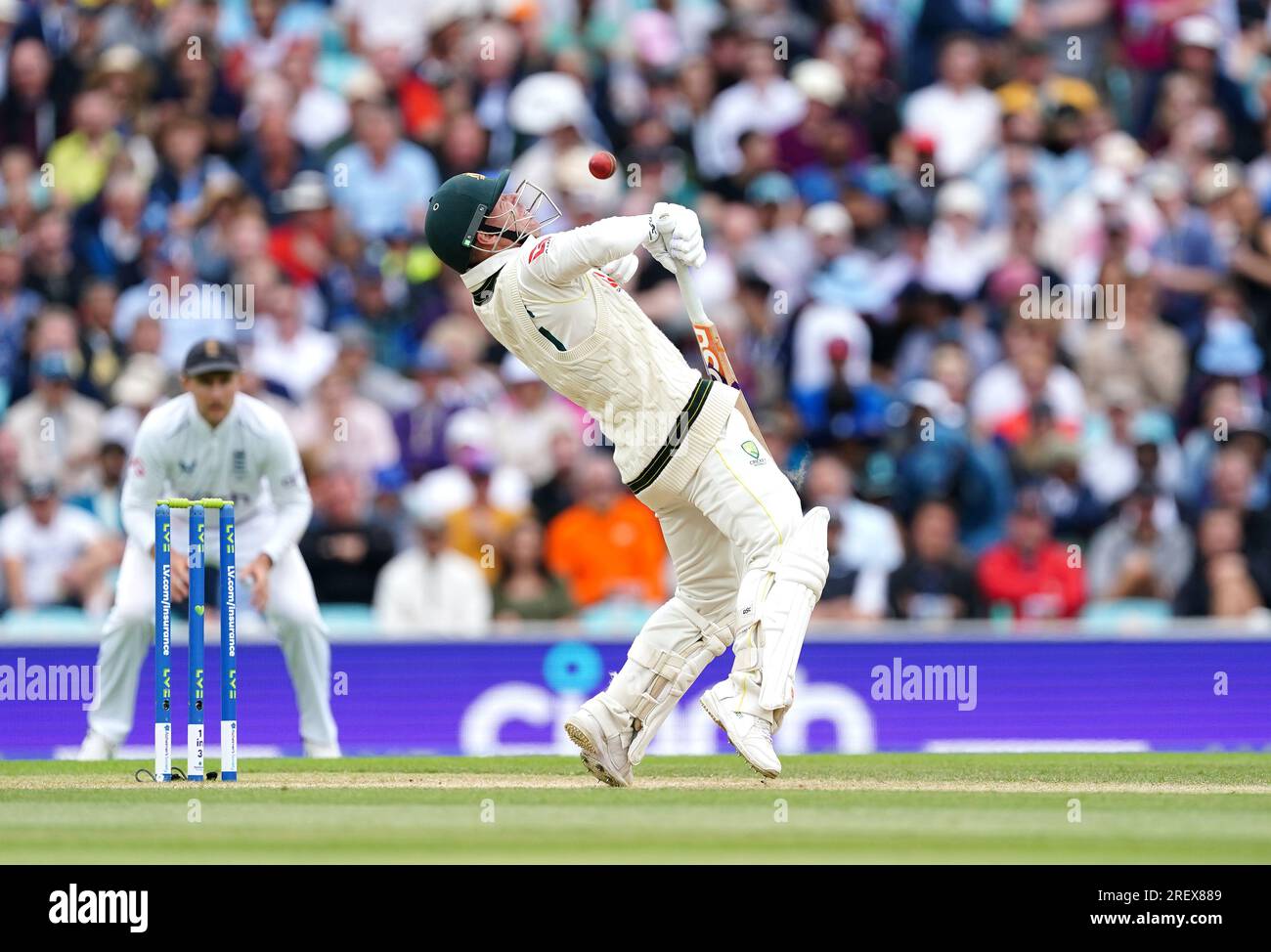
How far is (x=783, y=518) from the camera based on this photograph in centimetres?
881

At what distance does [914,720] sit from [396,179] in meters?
6.19

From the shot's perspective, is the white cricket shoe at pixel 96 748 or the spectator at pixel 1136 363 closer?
the white cricket shoe at pixel 96 748

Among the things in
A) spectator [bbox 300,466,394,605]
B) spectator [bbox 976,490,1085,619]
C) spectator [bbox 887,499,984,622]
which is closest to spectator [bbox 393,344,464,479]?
spectator [bbox 300,466,394,605]

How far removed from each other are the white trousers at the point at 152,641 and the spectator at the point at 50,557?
260 cm

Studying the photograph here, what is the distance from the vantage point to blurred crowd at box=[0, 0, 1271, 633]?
45.8 ft

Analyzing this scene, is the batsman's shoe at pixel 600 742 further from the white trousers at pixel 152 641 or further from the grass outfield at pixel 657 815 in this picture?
the white trousers at pixel 152 641

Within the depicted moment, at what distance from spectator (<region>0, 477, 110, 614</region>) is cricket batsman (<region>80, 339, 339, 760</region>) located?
267 centimetres

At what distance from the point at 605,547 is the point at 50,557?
126 inches

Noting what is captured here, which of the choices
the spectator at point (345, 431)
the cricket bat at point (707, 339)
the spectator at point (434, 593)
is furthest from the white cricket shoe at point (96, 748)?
the spectator at point (345, 431)

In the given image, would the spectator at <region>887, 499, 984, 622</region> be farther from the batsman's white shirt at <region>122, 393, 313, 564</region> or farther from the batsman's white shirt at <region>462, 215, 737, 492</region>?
the batsman's white shirt at <region>462, 215, 737, 492</region>

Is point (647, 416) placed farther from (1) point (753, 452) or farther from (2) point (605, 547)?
(2) point (605, 547)

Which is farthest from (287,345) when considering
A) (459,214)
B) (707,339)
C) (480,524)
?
(707,339)

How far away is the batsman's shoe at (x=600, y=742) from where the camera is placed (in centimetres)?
899

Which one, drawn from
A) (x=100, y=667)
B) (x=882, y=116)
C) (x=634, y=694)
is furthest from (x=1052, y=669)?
(x=882, y=116)
